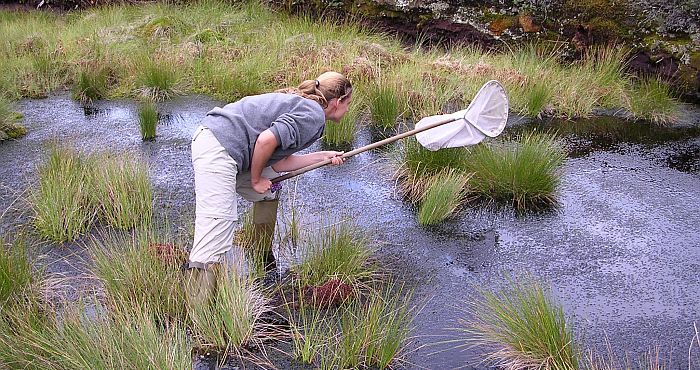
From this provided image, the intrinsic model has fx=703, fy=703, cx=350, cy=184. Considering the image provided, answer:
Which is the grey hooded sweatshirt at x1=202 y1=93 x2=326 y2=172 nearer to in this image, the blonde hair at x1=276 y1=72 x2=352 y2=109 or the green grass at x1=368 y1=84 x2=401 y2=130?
the blonde hair at x1=276 y1=72 x2=352 y2=109

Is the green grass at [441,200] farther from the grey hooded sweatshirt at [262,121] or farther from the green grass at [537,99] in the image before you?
the green grass at [537,99]

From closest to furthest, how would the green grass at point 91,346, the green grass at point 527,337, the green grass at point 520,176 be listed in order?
1. the green grass at point 91,346
2. the green grass at point 527,337
3. the green grass at point 520,176

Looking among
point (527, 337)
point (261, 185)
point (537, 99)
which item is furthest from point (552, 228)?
point (537, 99)

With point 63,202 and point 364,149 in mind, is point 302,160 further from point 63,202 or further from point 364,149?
point 63,202

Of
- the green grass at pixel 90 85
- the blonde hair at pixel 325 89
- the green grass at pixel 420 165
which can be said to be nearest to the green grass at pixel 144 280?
the blonde hair at pixel 325 89

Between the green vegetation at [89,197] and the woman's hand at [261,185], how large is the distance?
162 cm

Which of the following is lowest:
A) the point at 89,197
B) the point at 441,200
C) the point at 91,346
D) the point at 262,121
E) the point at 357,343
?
the point at 89,197

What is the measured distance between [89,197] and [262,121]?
2.33m

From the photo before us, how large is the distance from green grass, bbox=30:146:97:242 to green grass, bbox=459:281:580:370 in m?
3.13

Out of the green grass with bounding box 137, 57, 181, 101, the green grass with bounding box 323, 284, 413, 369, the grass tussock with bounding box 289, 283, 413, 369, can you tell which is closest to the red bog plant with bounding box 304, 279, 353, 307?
the grass tussock with bounding box 289, 283, 413, 369

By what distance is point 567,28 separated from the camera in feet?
34.5

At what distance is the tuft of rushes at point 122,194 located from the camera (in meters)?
5.56

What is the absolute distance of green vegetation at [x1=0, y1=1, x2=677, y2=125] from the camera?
8938mm

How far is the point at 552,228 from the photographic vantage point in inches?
224
